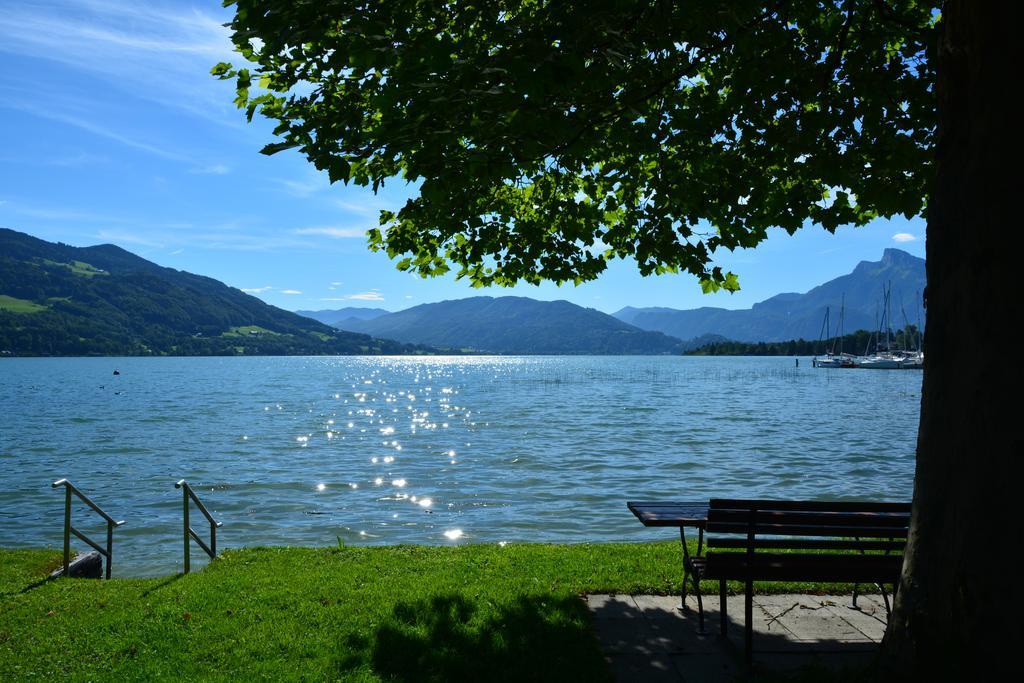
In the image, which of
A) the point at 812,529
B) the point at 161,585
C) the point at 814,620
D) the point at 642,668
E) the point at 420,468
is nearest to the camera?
the point at 642,668

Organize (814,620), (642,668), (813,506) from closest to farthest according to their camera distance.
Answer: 1. (642,668)
2. (813,506)
3. (814,620)

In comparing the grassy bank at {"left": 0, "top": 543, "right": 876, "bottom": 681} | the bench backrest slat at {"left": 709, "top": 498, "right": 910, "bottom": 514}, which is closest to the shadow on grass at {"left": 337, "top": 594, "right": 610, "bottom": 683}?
the grassy bank at {"left": 0, "top": 543, "right": 876, "bottom": 681}

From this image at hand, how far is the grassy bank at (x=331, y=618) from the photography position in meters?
5.84

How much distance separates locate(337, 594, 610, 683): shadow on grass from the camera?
5.59 meters

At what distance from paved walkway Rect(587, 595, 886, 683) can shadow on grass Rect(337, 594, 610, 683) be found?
0.90 ft

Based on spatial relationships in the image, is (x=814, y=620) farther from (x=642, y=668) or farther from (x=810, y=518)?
(x=642, y=668)

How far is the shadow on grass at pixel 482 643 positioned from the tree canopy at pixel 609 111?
406cm

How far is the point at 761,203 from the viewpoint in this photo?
8844 mm

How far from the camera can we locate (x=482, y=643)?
6.25 m

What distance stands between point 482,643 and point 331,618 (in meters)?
1.83

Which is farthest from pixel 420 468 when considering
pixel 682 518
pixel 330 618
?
pixel 682 518

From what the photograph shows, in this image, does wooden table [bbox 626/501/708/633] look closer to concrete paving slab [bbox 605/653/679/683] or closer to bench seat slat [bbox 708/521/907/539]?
bench seat slat [bbox 708/521/907/539]

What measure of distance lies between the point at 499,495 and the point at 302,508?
5443 mm

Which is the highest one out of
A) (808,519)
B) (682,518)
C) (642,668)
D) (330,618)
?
(808,519)
